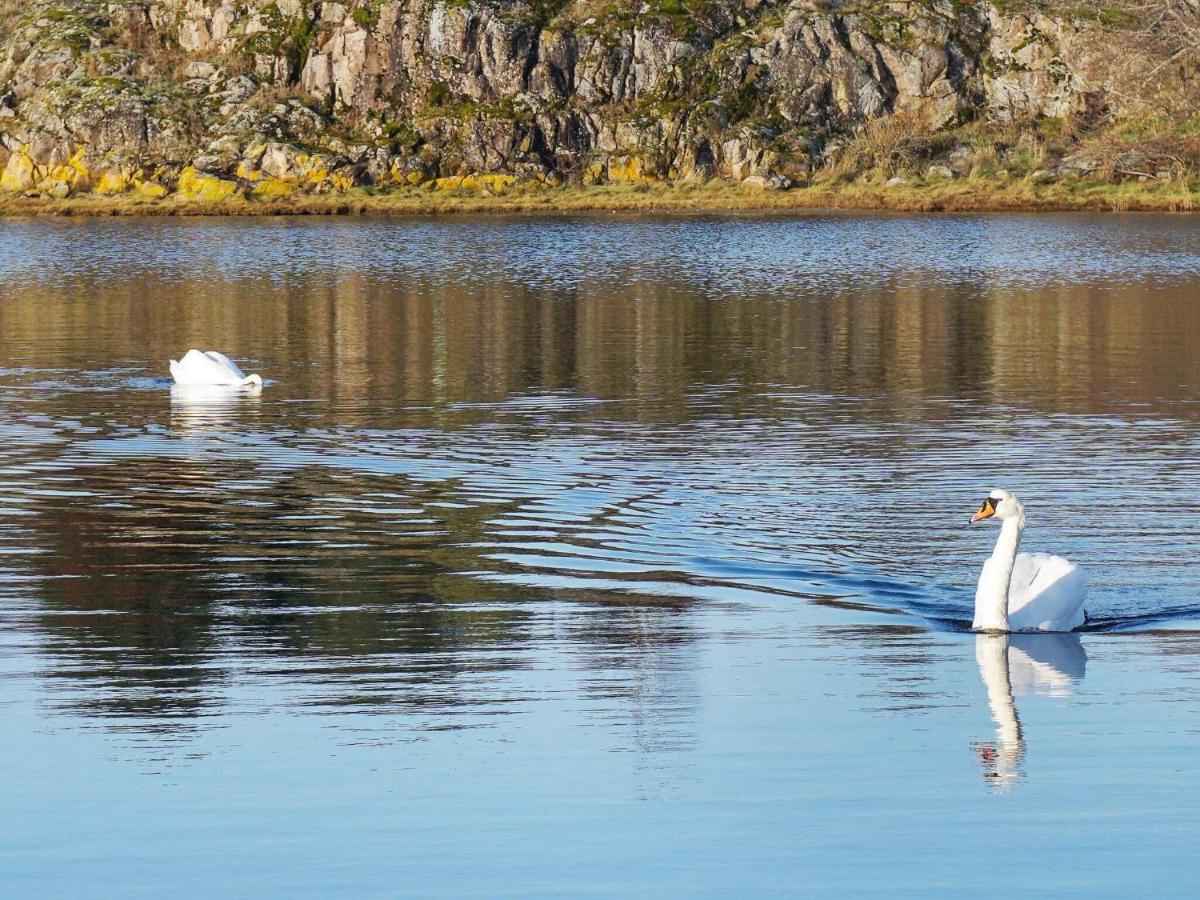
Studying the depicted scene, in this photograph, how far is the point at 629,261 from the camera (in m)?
58.5

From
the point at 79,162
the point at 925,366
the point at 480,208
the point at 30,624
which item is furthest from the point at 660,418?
the point at 79,162

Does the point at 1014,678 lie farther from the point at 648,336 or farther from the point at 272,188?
the point at 272,188

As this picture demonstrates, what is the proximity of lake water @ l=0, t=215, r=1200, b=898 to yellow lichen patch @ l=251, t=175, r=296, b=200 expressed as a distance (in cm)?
6167

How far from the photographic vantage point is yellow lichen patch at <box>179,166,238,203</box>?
316ft

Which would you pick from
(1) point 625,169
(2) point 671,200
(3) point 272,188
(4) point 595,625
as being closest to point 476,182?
(1) point 625,169

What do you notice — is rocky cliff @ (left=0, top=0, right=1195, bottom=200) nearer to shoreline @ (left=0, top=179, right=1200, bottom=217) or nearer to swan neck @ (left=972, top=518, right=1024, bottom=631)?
shoreline @ (left=0, top=179, right=1200, bottom=217)

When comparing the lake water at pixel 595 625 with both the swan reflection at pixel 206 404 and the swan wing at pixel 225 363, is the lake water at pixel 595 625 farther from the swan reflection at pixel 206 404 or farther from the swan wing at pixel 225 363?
the swan wing at pixel 225 363

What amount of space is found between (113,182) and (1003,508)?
93.4 m

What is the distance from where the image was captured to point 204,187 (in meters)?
97.3

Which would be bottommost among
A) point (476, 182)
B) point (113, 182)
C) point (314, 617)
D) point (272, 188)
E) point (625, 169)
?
point (314, 617)

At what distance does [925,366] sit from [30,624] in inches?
816

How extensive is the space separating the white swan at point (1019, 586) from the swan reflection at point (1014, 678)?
0.40 feet

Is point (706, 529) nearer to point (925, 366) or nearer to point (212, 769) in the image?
point (212, 769)

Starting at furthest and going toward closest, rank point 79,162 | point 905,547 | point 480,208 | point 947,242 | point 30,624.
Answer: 1. point 79,162
2. point 480,208
3. point 947,242
4. point 905,547
5. point 30,624
